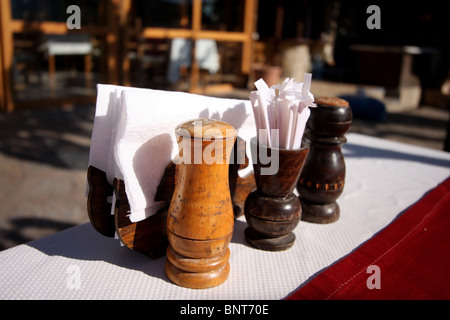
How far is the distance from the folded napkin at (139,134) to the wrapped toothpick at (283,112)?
0.14 metres

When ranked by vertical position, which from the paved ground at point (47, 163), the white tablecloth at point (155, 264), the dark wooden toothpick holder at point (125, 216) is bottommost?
the paved ground at point (47, 163)

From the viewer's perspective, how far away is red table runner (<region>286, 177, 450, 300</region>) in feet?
2.67

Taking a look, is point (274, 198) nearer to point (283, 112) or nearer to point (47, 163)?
point (283, 112)

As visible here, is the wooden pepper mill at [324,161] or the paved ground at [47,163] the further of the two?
the paved ground at [47,163]

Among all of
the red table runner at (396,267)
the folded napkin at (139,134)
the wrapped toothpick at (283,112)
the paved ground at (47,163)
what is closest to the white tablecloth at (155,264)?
the red table runner at (396,267)

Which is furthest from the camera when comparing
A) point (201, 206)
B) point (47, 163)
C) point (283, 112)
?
point (47, 163)

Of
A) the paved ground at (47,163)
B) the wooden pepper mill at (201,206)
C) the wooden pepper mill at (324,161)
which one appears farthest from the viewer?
the paved ground at (47,163)

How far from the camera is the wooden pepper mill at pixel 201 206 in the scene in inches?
28.8

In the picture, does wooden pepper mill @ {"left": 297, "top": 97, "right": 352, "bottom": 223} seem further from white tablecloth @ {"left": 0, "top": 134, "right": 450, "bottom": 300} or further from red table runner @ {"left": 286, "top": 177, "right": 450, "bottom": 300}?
red table runner @ {"left": 286, "top": 177, "right": 450, "bottom": 300}

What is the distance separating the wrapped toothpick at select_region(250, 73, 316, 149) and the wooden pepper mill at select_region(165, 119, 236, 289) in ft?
0.45

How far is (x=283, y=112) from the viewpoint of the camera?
2.88 ft

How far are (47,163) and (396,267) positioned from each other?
324 centimetres

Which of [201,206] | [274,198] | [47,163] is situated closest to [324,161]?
[274,198]

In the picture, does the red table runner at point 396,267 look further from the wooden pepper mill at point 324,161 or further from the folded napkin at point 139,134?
the folded napkin at point 139,134
